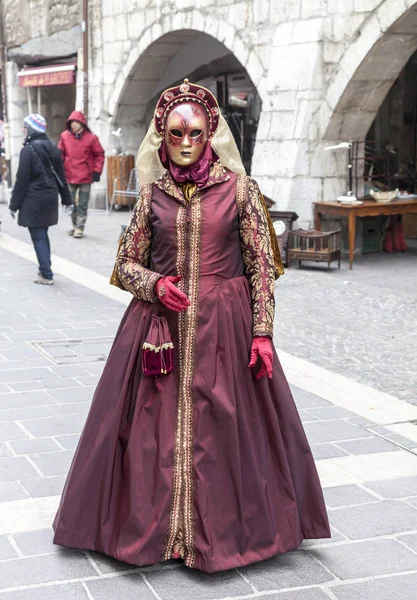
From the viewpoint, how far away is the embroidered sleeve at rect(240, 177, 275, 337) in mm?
3340

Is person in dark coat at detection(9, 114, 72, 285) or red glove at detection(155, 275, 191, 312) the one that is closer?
red glove at detection(155, 275, 191, 312)

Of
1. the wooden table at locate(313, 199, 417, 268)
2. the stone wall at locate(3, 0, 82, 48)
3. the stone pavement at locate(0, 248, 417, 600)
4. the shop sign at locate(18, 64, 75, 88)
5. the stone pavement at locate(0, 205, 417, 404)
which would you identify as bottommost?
the stone pavement at locate(0, 248, 417, 600)

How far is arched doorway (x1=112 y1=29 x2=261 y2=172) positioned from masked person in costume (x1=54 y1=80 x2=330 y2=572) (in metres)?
11.1

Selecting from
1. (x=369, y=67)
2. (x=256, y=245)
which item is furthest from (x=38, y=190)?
(x=256, y=245)

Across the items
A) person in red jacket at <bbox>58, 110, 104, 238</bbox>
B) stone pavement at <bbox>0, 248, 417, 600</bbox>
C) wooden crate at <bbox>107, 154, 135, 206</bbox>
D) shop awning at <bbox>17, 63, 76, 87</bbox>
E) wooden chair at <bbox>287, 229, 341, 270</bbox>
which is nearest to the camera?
stone pavement at <bbox>0, 248, 417, 600</bbox>

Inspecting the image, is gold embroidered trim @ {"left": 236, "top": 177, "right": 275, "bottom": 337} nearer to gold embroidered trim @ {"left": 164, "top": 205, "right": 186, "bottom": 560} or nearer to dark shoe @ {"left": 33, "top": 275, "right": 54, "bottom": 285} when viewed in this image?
gold embroidered trim @ {"left": 164, "top": 205, "right": 186, "bottom": 560}

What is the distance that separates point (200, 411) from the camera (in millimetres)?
3213

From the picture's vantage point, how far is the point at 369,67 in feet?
33.0

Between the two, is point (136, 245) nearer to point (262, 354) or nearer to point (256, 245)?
point (256, 245)

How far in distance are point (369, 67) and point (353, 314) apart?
354 cm

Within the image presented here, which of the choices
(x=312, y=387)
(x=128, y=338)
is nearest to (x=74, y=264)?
(x=312, y=387)

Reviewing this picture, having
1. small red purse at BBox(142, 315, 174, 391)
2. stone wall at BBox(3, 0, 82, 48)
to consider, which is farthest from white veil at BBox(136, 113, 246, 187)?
stone wall at BBox(3, 0, 82, 48)

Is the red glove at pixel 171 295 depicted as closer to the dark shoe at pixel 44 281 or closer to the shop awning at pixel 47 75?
the dark shoe at pixel 44 281

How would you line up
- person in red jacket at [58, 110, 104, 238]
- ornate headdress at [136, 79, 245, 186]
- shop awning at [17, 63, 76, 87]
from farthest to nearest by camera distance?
shop awning at [17, 63, 76, 87] < person in red jacket at [58, 110, 104, 238] < ornate headdress at [136, 79, 245, 186]
